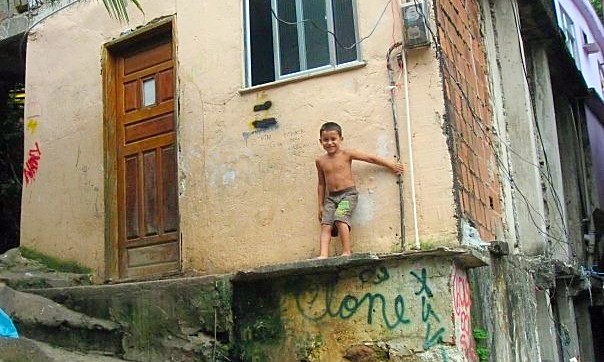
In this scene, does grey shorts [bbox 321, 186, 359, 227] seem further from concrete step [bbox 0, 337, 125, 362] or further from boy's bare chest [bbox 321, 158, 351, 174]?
concrete step [bbox 0, 337, 125, 362]

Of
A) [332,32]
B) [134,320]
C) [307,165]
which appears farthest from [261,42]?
[134,320]

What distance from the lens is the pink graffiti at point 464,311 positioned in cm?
555

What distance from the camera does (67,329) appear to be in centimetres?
626

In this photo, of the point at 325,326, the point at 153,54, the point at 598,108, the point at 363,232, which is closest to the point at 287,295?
the point at 325,326

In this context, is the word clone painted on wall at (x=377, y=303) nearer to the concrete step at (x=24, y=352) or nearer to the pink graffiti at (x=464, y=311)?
the pink graffiti at (x=464, y=311)

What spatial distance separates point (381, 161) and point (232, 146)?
1.55 metres

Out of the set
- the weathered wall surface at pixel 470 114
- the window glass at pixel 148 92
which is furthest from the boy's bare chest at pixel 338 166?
the window glass at pixel 148 92

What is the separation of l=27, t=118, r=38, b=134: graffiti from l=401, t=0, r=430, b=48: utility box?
4715 millimetres

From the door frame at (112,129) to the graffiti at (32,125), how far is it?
1143 millimetres

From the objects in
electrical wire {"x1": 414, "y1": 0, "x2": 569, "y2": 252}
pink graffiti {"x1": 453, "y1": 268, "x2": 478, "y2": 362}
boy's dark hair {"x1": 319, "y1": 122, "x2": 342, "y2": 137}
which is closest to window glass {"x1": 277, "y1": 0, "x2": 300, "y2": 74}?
boy's dark hair {"x1": 319, "y1": 122, "x2": 342, "y2": 137}

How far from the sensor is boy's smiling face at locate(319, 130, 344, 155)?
19.5 ft

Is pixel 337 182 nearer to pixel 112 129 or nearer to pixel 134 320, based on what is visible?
pixel 134 320

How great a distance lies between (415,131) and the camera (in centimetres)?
591

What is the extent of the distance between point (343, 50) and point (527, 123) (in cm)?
298
